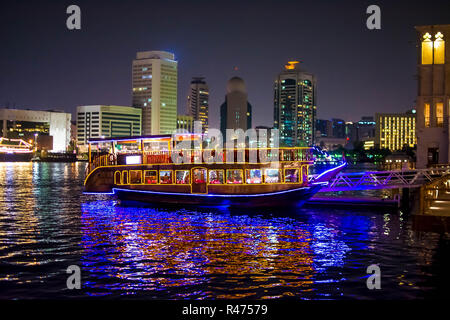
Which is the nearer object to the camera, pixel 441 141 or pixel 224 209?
pixel 224 209

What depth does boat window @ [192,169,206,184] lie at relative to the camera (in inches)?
1570

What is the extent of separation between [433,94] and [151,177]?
31.8 meters

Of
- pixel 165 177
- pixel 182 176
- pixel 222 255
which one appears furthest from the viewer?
pixel 165 177

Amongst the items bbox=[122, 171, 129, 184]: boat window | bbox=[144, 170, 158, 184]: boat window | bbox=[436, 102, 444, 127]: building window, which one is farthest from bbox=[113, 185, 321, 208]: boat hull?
bbox=[436, 102, 444, 127]: building window

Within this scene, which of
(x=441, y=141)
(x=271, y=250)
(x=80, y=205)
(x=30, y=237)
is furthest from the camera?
(x=441, y=141)

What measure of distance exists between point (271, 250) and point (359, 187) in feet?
60.0

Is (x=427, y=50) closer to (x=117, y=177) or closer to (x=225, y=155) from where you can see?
(x=225, y=155)

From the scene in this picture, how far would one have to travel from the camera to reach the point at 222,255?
22.8 m

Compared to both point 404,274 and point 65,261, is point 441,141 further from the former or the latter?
point 65,261

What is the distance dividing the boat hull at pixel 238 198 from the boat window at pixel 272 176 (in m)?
1.09

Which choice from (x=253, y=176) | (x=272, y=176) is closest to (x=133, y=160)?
(x=253, y=176)

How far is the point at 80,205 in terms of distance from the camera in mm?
46500

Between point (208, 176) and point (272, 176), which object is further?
point (208, 176)
